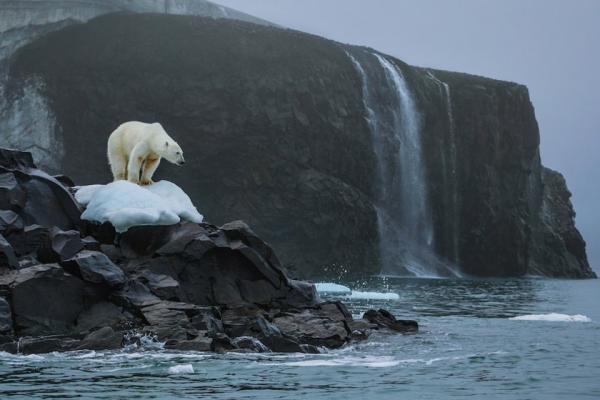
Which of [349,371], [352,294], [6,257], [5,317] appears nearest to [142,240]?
[6,257]

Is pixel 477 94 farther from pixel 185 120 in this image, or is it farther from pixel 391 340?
pixel 391 340

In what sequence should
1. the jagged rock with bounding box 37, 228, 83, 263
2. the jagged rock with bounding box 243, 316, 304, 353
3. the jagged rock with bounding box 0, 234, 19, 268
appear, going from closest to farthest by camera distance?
the jagged rock with bounding box 243, 316, 304, 353 → the jagged rock with bounding box 0, 234, 19, 268 → the jagged rock with bounding box 37, 228, 83, 263

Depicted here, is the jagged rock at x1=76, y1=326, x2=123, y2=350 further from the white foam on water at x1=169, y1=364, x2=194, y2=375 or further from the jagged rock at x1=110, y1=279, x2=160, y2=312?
the white foam on water at x1=169, y1=364, x2=194, y2=375

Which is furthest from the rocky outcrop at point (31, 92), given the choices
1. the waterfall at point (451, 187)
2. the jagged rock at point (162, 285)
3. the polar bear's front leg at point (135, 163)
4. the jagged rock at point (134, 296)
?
the jagged rock at point (134, 296)

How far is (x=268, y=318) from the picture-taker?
2480 cm

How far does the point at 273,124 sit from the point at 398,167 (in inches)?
539

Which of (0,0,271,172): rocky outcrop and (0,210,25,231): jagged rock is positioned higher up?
(0,0,271,172): rocky outcrop

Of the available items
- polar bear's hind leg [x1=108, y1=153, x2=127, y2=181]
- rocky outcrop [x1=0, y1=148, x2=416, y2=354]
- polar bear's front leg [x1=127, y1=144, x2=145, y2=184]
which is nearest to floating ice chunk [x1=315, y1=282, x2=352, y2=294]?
rocky outcrop [x1=0, y1=148, x2=416, y2=354]

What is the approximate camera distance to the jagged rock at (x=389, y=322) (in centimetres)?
2748

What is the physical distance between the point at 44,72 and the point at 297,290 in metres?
51.8

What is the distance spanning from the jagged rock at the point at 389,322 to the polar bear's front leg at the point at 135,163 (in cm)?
813

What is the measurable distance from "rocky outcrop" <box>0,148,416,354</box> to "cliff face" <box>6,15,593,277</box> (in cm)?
4587

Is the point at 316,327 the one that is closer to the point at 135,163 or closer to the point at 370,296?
the point at 135,163

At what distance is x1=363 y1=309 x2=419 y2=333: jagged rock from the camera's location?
27484 mm
